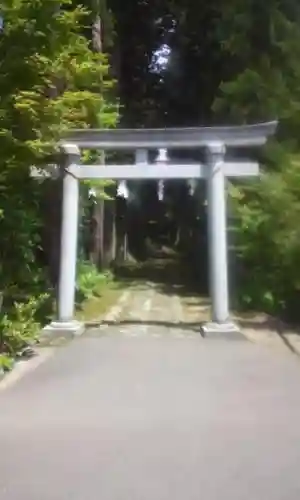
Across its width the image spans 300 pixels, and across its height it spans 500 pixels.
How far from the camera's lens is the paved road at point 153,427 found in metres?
4.86

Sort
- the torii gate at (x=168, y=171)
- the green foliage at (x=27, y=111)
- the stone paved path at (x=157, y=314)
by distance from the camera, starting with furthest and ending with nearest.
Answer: the stone paved path at (x=157, y=314), the torii gate at (x=168, y=171), the green foliage at (x=27, y=111)

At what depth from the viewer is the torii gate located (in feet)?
41.2

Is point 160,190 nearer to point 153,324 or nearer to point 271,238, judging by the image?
point 271,238

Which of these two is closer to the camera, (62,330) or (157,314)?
(62,330)

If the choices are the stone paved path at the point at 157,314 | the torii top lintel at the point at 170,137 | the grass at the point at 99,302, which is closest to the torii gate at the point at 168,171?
the torii top lintel at the point at 170,137

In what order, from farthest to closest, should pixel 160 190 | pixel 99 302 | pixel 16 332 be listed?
pixel 160 190 → pixel 99 302 → pixel 16 332

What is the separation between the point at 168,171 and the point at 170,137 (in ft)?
1.95

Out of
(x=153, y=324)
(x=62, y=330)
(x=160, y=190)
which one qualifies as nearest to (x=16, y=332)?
(x=62, y=330)

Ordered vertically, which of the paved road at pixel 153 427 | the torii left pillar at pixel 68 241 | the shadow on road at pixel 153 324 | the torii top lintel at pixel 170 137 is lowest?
the paved road at pixel 153 427

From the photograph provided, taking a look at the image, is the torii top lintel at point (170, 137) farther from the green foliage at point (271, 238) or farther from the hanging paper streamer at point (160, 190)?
the hanging paper streamer at point (160, 190)

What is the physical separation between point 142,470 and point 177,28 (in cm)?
2127

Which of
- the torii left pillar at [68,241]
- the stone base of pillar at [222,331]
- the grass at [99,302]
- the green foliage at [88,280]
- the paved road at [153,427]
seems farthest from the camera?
the green foliage at [88,280]

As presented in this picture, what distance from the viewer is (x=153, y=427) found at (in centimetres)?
638

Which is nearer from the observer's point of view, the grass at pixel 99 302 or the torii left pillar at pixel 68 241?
the torii left pillar at pixel 68 241
